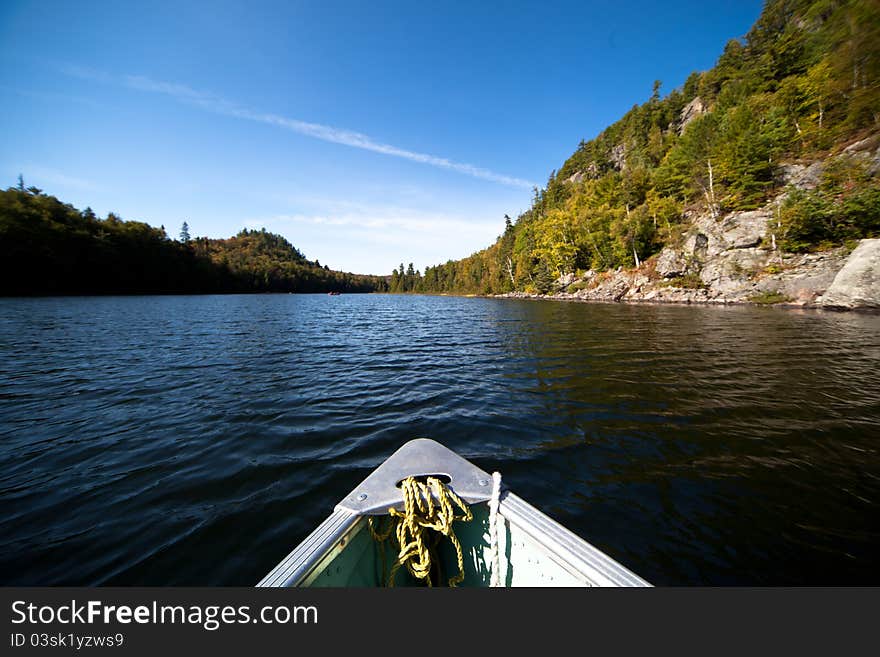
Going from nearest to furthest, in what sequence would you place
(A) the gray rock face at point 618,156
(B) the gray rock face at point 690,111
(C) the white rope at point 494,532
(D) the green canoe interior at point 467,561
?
1. (D) the green canoe interior at point 467,561
2. (C) the white rope at point 494,532
3. (B) the gray rock face at point 690,111
4. (A) the gray rock face at point 618,156

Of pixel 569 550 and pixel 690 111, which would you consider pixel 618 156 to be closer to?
pixel 690 111

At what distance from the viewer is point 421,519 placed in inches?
104

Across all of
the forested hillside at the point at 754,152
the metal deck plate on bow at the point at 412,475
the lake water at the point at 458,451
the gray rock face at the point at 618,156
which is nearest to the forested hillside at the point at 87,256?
the lake water at the point at 458,451

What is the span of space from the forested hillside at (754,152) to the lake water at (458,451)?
1099 inches

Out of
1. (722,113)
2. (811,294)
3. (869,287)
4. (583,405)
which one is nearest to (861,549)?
(583,405)

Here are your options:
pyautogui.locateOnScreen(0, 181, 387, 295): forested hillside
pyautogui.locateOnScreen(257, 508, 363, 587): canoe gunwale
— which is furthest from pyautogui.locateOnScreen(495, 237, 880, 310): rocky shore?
pyautogui.locateOnScreen(0, 181, 387, 295): forested hillside

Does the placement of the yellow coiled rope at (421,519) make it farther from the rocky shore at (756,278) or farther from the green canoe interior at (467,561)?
the rocky shore at (756,278)

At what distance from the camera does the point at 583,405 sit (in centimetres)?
750

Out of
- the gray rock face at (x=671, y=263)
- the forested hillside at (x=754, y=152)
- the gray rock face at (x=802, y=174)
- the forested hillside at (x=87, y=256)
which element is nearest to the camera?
the forested hillside at (x=754, y=152)

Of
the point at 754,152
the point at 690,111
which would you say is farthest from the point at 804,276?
the point at 690,111

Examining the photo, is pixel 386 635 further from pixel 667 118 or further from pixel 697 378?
pixel 667 118

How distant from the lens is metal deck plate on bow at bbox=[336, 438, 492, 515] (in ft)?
8.29

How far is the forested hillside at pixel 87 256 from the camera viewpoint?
56562mm

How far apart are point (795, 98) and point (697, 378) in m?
59.5
